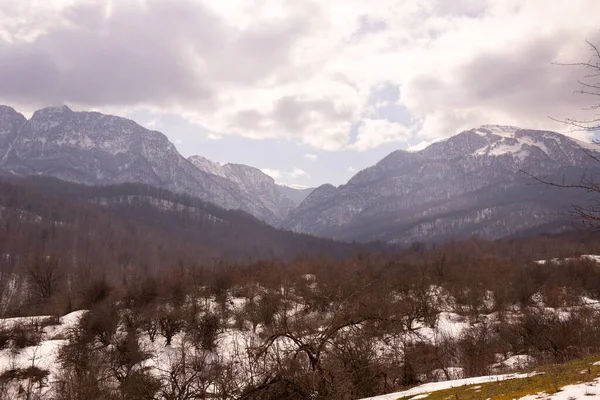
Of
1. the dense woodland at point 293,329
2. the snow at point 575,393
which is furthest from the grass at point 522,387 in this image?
the dense woodland at point 293,329

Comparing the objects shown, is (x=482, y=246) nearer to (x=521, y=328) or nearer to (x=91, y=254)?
(x=521, y=328)

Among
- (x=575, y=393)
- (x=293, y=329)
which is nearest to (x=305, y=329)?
(x=293, y=329)

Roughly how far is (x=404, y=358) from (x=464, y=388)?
9164mm

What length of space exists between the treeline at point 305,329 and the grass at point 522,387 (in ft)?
9.78

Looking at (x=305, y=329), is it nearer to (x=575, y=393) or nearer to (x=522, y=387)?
(x=522, y=387)

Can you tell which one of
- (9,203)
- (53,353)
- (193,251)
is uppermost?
(9,203)

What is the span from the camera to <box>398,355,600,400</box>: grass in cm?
887

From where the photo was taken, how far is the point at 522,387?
962 centimetres

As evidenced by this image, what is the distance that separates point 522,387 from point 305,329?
36.9ft

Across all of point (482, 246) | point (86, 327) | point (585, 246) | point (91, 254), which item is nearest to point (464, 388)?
point (86, 327)

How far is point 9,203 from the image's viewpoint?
190 metres

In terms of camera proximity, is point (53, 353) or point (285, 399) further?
point (53, 353)

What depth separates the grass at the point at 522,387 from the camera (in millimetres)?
8866

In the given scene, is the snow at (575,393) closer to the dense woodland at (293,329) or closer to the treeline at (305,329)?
the dense woodland at (293,329)
